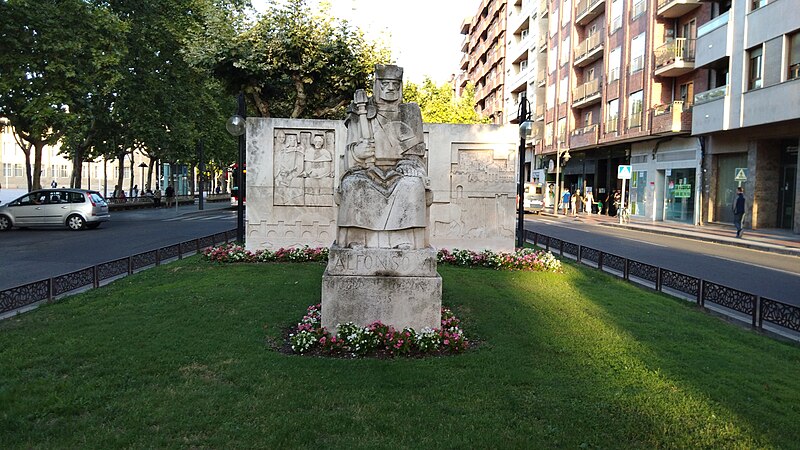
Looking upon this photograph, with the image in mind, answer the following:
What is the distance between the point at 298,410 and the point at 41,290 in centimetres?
631

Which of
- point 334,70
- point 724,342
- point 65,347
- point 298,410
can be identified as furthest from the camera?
point 334,70

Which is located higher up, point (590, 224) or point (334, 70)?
point (334, 70)

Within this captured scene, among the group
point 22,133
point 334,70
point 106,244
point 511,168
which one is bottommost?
point 106,244

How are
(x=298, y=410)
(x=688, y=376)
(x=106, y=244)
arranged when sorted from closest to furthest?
(x=298, y=410), (x=688, y=376), (x=106, y=244)

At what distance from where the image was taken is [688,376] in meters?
5.59

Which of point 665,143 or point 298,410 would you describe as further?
point 665,143

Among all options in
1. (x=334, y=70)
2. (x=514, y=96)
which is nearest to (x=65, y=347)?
(x=334, y=70)

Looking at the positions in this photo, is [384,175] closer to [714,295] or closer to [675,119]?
[714,295]

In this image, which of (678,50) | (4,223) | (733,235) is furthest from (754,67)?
(4,223)

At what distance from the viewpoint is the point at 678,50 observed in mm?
28828

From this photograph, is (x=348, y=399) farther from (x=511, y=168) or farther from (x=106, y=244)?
(x=106, y=244)

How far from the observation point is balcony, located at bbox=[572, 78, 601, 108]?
123 ft

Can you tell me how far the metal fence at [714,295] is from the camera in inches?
309

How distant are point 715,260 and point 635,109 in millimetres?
18626
